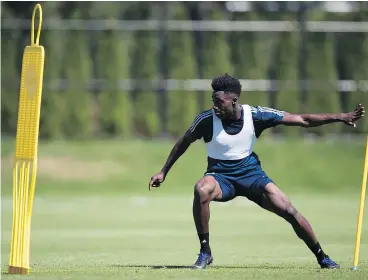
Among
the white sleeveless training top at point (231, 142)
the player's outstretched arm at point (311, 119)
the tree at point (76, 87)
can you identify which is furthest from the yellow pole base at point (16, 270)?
the tree at point (76, 87)

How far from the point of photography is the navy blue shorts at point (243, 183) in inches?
464

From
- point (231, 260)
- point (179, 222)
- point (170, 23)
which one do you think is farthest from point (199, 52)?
point (231, 260)

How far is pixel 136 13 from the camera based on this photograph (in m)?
36.6

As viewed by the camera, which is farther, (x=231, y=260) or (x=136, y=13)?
(x=136, y=13)

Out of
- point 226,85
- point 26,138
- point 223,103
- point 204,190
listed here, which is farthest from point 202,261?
point 26,138

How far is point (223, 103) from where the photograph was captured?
11.7 meters

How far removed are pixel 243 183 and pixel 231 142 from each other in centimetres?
47

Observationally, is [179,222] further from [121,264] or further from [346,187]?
[346,187]

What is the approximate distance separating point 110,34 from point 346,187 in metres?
9.61

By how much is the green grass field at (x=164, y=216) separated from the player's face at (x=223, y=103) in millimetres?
1727

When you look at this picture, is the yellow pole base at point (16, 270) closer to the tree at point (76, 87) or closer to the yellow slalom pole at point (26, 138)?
the yellow slalom pole at point (26, 138)

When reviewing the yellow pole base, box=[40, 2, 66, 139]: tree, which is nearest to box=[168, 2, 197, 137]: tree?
box=[40, 2, 66, 139]: tree

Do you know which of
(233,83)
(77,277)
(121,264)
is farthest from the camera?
(121,264)

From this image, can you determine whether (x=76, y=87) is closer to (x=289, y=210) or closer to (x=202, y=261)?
(x=202, y=261)
